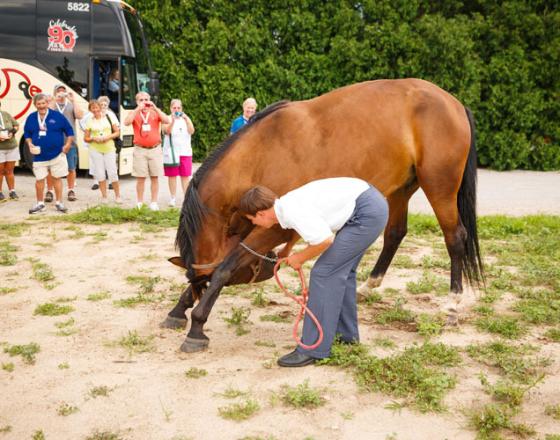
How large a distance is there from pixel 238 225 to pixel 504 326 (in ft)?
6.98

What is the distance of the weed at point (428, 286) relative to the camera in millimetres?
5465

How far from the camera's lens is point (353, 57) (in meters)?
14.3

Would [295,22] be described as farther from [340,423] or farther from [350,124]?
[340,423]

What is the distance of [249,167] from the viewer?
4.35m

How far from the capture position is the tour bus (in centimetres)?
1245

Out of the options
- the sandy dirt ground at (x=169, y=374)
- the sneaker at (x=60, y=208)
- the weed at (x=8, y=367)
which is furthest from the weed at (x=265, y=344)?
the sneaker at (x=60, y=208)

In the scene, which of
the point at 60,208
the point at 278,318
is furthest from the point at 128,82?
the point at 278,318

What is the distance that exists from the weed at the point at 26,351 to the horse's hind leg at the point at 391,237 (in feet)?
8.96

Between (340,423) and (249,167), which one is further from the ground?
(249,167)

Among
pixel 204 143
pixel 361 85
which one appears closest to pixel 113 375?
pixel 361 85

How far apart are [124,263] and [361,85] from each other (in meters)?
3.14

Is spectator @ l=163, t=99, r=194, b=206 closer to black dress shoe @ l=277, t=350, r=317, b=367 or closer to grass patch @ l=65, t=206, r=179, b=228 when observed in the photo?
grass patch @ l=65, t=206, r=179, b=228

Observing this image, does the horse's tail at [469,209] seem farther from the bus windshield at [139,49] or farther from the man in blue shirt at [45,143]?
the bus windshield at [139,49]

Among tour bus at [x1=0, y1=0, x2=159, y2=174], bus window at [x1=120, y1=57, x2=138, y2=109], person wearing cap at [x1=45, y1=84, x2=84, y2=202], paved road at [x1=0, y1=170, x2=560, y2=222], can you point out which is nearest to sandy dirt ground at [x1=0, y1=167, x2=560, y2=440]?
paved road at [x1=0, y1=170, x2=560, y2=222]
